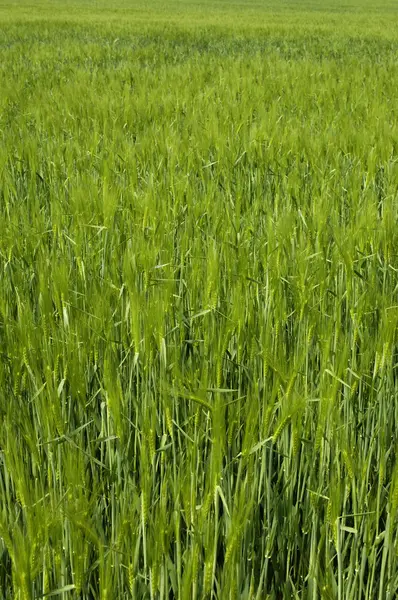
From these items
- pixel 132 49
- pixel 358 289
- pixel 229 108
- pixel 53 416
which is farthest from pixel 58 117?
pixel 132 49

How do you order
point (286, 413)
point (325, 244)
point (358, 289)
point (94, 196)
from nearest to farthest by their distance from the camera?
point (286, 413) → point (358, 289) → point (325, 244) → point (94, 196)

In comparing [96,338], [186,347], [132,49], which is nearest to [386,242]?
[186,347]

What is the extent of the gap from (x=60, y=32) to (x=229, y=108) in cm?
794

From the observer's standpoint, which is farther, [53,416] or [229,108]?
[229,108]

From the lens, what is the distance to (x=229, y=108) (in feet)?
10.7

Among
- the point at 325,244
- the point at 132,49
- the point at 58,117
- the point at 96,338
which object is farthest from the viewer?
the point at 132,49

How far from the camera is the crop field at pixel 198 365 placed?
2.11ft

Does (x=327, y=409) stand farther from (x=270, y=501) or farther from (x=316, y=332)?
(x=316, y=332)

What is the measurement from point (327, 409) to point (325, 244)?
76 cm

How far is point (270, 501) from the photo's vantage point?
0.79m

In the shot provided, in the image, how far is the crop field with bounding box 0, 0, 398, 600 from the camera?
25.3 inches

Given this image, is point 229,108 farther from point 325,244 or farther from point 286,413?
point 286,413

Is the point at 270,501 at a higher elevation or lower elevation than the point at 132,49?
lower

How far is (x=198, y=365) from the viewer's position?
1.02m
